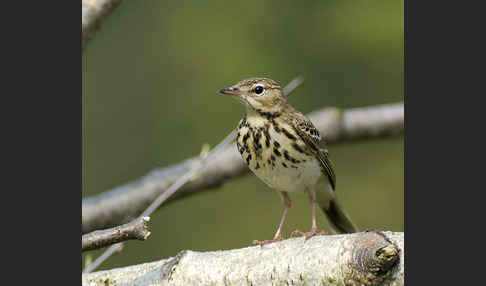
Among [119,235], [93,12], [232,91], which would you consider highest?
[93,12]

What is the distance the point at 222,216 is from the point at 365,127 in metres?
1.42

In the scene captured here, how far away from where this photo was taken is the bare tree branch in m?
2.77

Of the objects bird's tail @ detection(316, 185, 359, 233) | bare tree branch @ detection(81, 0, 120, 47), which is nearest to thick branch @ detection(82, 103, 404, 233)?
bird's tail @ detection(316, 185, 359, 233)

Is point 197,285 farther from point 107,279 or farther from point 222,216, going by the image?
point 222,216

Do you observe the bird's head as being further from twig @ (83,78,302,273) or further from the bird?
twig @ (83,78,302,273)

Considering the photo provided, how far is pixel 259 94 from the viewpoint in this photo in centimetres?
307

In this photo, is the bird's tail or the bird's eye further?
the bird's tail

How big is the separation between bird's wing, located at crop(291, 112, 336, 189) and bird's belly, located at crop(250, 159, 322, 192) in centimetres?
5

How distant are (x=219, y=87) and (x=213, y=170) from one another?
3.23 feet

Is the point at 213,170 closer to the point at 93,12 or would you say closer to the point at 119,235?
the point at 93,12

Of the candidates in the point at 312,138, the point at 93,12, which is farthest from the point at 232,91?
the point at 93,12

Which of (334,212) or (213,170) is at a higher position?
(213,170)

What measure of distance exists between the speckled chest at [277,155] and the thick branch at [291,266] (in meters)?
0.79

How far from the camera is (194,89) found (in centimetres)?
497
